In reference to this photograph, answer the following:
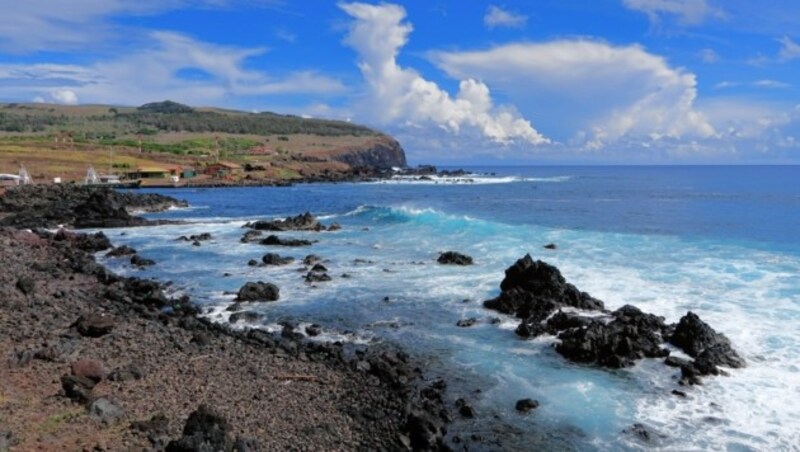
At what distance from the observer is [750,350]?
19.6 m

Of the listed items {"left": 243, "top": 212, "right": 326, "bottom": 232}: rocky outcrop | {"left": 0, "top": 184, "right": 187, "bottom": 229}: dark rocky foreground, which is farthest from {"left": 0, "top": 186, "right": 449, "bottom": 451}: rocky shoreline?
{"left": 0, "top": 184, "right": 187, "bottom": 229}: dark rocky foreground

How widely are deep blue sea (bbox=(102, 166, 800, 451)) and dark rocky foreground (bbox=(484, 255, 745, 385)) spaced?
20.6 inches

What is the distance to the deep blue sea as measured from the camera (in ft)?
48.8

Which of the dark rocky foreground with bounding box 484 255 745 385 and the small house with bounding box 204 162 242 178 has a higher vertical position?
the small house with bounding box 204 162 242 178

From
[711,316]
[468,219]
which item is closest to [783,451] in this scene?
[711,316]

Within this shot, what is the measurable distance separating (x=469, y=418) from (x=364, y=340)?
23.1 feet

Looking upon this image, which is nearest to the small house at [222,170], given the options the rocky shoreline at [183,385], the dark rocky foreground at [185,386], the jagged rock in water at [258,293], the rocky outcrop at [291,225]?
the rocky outcrop at [291,225]

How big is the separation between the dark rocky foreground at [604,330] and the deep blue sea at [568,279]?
52cm

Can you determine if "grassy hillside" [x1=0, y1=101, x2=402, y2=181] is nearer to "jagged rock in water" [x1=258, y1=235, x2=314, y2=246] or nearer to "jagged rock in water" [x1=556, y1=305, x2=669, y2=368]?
"jagged rock in water" [x1=258, y1=235, x2=314, y2=246]

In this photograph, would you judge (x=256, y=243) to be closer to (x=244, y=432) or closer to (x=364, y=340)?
(x=364, y=340)

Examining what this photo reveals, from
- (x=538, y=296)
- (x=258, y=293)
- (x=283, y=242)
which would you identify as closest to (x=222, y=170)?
(x=283, y=242)

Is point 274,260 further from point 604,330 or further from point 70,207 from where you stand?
point 70,207

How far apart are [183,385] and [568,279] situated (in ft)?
67.8

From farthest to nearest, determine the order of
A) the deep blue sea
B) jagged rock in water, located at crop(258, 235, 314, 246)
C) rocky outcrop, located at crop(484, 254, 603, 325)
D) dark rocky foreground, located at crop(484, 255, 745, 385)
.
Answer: jagged rock in water, located at crop(258, 235, 314, 246)
rocky outcrop, located at crop(484, 254, 603, 325)
dark rocky foreground, located at crop(484, 255, 745, 385)
the deep blue sea
